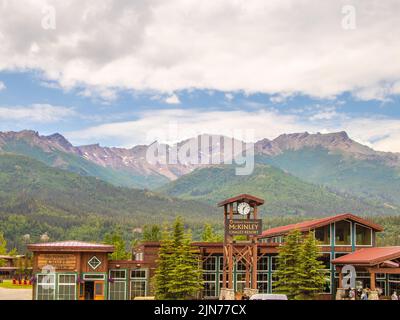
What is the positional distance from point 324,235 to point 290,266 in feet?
21.1

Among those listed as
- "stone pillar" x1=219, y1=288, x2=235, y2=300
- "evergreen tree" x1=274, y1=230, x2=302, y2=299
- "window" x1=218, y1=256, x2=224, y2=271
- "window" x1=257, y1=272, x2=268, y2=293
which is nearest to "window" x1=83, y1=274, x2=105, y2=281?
"stone pillar" x1=219, y1=288, x2=235, y2=300

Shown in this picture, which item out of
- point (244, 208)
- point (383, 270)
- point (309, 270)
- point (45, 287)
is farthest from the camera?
point (244, 208)

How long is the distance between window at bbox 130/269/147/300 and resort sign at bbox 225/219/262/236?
7897 millimetres

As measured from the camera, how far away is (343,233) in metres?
48.0

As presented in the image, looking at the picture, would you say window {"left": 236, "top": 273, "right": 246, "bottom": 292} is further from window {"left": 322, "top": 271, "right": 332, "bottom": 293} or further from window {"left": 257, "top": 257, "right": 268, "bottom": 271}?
window {"left": 322, "top": 271, "right": 332, "bottom": 293}

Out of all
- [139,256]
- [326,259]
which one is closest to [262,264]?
[326,259]

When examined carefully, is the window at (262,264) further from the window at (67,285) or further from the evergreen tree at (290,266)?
the window at (67,285)

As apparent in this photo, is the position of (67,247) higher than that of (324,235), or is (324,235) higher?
(324,235)

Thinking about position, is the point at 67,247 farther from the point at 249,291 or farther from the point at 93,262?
the point at 249,291
